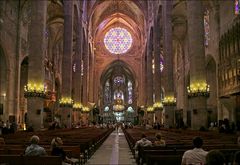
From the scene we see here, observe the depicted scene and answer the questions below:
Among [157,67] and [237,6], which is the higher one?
[237,6]

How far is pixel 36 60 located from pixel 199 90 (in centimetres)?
1244

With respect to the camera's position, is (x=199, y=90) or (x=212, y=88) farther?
(x=212, y=88)

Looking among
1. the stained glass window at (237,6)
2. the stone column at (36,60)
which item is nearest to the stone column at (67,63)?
the stone column at (36,60)

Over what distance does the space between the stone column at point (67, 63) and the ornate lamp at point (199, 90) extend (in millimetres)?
15098

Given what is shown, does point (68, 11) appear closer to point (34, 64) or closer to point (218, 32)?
point (34, 64)

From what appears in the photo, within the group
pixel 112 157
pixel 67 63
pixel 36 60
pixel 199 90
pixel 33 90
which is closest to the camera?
pixel 112 157

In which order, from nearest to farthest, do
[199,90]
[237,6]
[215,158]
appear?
1. [215,158]
2. [199,90]
3. [237,6]

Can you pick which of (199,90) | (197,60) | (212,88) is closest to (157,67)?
(212,88)

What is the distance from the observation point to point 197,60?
23.1 m

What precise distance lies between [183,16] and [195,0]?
25.5 m

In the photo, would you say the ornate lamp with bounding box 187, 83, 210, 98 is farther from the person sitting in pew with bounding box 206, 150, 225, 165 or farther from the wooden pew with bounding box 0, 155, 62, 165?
the person sitting in pew with bounding box 206, 150, 225, 165

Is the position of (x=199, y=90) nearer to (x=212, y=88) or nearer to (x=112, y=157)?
(x=112, y=157)

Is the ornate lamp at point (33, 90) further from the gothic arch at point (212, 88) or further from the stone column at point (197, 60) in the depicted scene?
the gothic arch at point (212, 88)

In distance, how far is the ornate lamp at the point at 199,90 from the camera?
73.0 ft
